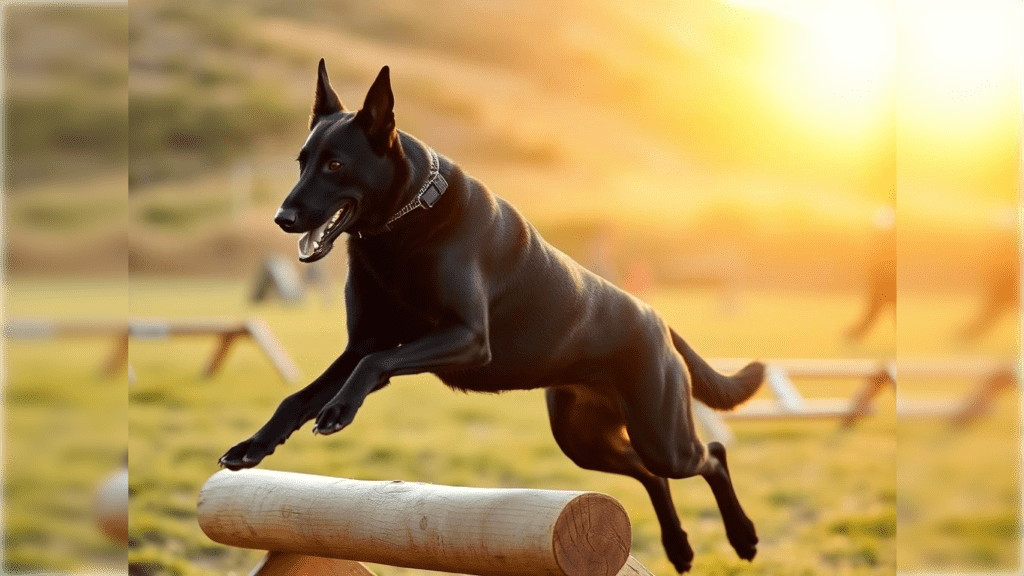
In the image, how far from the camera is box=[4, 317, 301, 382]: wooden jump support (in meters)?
2.35

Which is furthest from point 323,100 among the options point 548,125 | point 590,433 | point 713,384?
point 548,125

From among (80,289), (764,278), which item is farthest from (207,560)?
(764,278)

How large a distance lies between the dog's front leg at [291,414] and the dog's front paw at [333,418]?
0.25 metres

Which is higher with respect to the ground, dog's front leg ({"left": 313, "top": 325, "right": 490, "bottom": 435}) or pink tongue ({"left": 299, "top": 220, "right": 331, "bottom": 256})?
pink tongue ({"left": 299, "top": 220, "right": 331, "bottom": 256})

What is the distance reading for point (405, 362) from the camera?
2168mm

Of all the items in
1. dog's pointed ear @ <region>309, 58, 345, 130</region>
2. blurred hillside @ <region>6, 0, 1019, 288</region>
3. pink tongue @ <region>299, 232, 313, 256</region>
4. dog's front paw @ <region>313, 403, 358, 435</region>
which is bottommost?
blurred hillside @ <region>6, 0, 1019, 288</region>

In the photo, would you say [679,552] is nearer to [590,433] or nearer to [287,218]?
[590,433]

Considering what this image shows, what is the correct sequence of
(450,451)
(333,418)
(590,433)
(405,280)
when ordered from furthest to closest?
(450,451), (590,433), (405,280), (333,418)

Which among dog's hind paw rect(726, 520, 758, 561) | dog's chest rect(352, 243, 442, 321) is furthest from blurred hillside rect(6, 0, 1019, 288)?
dog's chest rect(352, 243, 442, 321)

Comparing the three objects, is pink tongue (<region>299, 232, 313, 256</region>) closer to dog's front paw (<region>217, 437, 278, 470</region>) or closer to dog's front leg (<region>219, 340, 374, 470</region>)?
dog's front leg (<region>219, 340, 374, 470</region>)

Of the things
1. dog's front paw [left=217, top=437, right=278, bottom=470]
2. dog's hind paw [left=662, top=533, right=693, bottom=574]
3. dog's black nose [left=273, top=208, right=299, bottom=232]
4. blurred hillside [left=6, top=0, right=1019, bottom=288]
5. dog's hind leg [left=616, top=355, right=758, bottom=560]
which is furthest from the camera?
blurred hillside [left=6, top=0, right=1019, bottom=288]

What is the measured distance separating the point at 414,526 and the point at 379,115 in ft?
3.08

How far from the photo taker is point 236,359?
10.7 meters

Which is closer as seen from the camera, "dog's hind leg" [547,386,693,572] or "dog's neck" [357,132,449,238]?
"dog's neck" [357,132,449,238]
